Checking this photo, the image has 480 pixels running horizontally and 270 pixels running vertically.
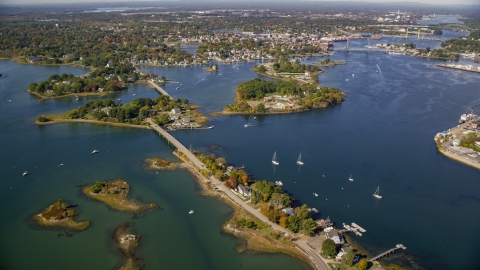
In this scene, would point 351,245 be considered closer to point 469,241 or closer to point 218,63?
point 469,241

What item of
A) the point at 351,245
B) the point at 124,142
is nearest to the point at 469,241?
the point at 351,245

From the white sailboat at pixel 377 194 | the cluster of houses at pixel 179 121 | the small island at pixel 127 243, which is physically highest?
the cluster of houses at pixel 179 121

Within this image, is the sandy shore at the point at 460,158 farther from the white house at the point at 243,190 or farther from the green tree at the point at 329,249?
the white house at the point at 243,190

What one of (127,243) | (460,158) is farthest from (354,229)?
(460,158)

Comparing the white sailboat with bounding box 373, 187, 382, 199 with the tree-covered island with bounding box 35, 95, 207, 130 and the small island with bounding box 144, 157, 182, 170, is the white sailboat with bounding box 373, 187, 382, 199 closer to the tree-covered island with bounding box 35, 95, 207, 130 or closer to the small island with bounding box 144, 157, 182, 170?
the small island with bounding box 144, 157, 182, 170

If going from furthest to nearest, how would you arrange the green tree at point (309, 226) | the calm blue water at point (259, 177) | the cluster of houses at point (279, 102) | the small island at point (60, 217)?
the cluster of houses at point (279, 102) → the small island at point (60, 217) → the green tree at point (309, 226) → the calm blue water at point (259, 177)

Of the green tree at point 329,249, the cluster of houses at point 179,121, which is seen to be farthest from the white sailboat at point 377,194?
the cluster of houses at point 179,121
